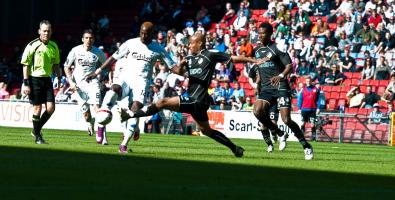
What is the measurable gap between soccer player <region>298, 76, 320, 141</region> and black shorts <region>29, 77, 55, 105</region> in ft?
46.6

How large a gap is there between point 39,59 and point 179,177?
8.80 metres

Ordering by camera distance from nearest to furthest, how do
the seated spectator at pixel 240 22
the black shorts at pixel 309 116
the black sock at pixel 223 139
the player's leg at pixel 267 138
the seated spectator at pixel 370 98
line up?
the black sock at pixel 223 139, the player's leg at pixel 267 138, the black shorts at pixel 309 116, the seated spectator at pixel 370 98, the seated spectator at pixel 240 22

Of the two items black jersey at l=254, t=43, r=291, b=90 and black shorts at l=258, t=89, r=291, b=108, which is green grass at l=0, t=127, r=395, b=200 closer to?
black shorts at l=258, t=89, r=291, b=108

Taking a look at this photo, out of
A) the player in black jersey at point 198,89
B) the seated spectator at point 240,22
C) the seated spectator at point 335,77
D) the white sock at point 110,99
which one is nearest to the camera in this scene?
the player in black jersey at point 198,89

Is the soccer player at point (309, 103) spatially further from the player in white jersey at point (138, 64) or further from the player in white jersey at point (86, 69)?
the player in white jersey at point (138, 64)

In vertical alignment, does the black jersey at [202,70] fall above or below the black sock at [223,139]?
above

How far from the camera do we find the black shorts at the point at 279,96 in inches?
764

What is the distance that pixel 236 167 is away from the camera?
567 inches

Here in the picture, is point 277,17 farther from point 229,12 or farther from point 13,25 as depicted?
point 13,25

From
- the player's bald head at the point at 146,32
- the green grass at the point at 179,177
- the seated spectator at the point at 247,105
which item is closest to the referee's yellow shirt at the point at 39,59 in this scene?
the player's bald head at the point at 146,32

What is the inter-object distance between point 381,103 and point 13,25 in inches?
898

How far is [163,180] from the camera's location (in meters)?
11.8

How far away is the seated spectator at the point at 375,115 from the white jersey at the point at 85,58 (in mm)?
11973

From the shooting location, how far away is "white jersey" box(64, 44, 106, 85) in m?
23.6
